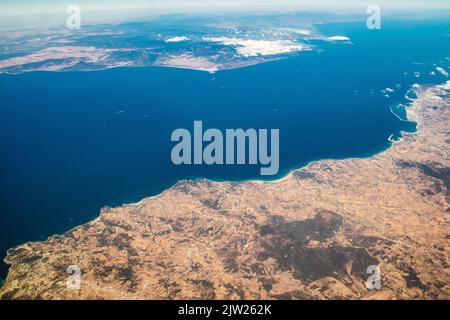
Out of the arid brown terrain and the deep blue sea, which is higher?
the deep blue sea

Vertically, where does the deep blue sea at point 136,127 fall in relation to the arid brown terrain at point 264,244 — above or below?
above

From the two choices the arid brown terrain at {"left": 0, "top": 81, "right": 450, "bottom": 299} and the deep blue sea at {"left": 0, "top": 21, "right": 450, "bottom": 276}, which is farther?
the deep blue sea at {"left": 0, "top": 21, "right": 450, "bottom": 276}

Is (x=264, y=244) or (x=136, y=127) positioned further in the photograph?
(x=136, y=127)

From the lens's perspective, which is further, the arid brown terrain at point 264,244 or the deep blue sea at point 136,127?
the deep blue sea at point 136,127

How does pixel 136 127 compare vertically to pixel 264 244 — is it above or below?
above

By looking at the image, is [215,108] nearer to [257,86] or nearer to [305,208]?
[257,86]
